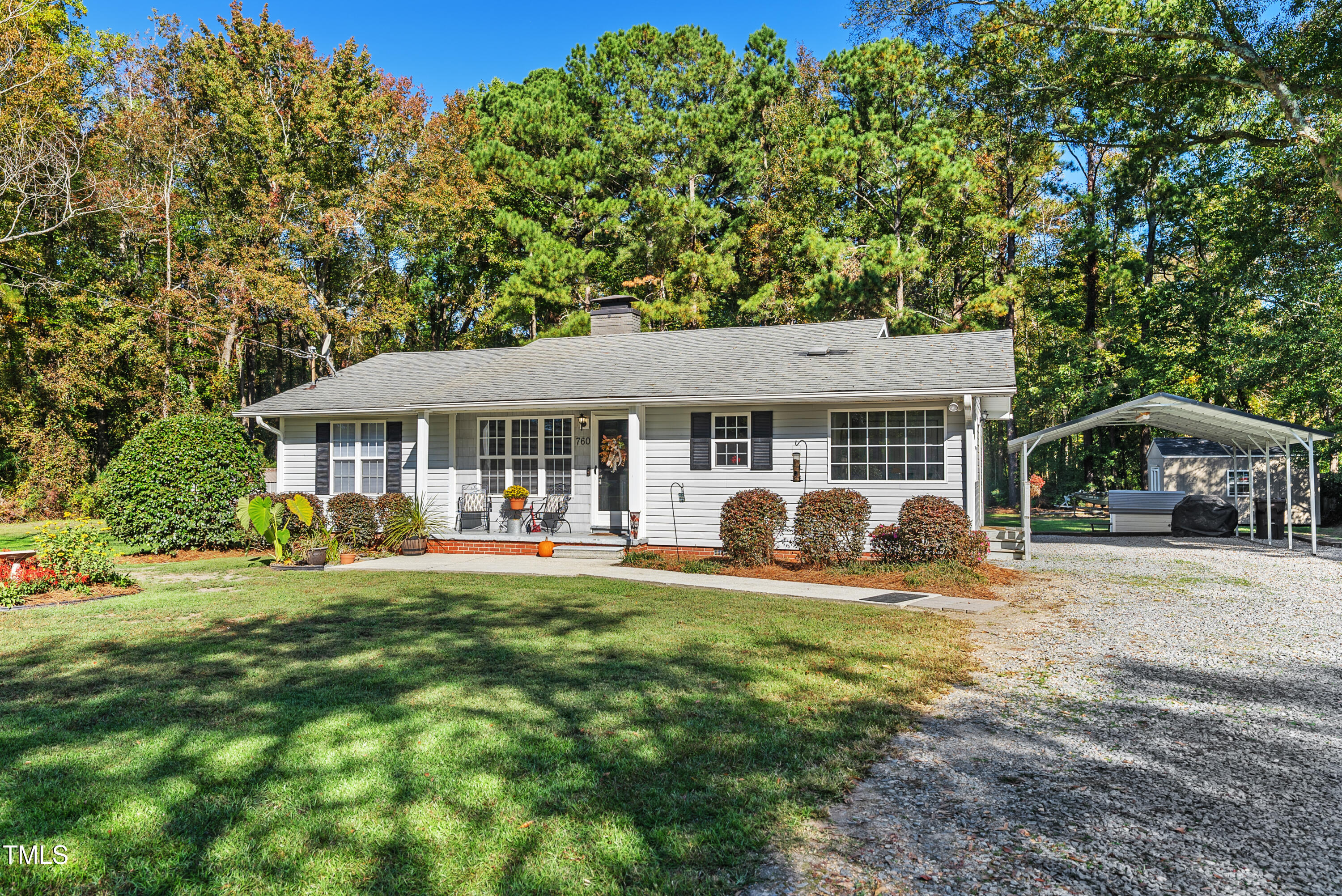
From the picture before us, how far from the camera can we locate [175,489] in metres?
13.7

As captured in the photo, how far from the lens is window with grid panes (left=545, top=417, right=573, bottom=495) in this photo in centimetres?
1507

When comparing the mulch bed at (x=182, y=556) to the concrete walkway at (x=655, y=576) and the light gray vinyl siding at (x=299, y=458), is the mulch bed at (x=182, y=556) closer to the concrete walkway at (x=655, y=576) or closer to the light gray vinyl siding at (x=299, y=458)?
the light gray vinyl siding at (x=299, y=458)

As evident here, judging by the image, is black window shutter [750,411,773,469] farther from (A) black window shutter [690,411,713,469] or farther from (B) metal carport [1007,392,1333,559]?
(B) metal carport [1007,392,1333,559]

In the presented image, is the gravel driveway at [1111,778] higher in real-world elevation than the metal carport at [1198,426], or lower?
lower

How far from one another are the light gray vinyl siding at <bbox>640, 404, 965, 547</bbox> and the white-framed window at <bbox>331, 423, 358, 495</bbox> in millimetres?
6694

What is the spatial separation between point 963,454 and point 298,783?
1042cm

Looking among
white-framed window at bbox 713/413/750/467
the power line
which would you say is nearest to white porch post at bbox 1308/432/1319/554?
white-framed window at bbox 713/413/750/467

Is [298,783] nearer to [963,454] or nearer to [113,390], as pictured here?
[963,454]

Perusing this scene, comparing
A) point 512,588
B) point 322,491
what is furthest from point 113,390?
point 512,588

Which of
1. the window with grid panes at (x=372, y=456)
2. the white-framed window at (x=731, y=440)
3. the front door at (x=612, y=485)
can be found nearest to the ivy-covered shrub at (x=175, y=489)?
the window with grid panes at (x=372, y=456)

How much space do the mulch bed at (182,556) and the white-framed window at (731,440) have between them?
338 inches

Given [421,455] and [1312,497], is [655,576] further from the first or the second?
[1312,497]

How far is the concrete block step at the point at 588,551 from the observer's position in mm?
13375

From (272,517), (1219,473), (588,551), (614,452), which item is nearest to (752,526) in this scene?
(588,551)
